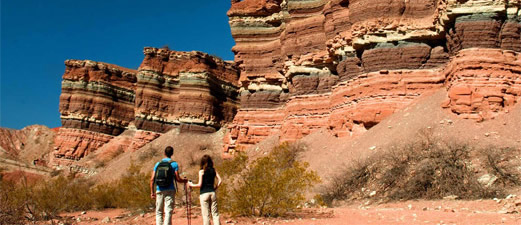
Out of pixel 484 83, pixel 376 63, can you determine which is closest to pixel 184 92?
pixel 376 63

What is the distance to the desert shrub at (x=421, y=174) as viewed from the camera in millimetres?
11664

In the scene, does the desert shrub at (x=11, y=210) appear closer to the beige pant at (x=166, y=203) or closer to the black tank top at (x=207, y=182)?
the beige pant at (x=166, y=203)

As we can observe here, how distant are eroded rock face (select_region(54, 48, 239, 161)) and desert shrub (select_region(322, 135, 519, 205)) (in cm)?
2316

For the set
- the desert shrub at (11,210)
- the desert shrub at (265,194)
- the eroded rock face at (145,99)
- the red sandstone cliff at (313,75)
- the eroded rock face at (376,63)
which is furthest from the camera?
the eroded rock face at (145,99)

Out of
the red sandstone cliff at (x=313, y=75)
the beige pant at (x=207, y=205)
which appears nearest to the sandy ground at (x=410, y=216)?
the beige pant at (x=207, y=205)

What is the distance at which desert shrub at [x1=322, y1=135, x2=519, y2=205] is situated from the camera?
459 inches

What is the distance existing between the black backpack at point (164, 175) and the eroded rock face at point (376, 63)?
11518 mm

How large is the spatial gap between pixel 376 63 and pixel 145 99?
2549 centimetres

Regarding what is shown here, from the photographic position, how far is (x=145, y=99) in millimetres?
39469

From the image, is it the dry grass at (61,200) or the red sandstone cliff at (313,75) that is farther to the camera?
the red sandstone cliff at (313,75)

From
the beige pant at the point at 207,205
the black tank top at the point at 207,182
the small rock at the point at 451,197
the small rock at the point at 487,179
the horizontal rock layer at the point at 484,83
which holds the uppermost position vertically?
the horizontal rock layer at the point at 484,83

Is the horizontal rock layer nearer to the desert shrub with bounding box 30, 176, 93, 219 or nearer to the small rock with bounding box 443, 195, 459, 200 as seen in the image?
the small rock with bounding box 443, 195, 459, 200

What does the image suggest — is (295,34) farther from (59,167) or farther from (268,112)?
(59,167)

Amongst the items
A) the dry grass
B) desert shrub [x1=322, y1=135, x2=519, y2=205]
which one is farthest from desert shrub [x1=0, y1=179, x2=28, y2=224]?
desert shrub [x1=322, y1=135, x2=519, y2=205]
